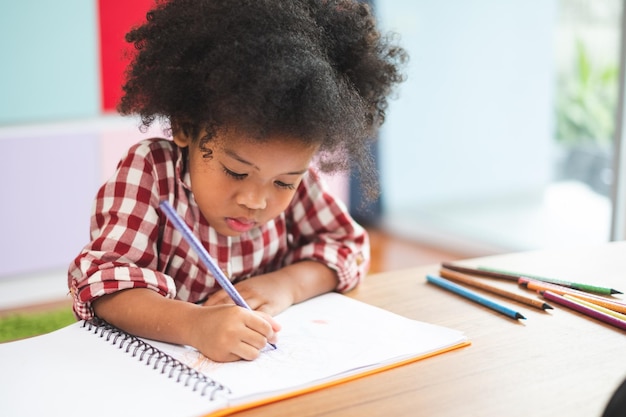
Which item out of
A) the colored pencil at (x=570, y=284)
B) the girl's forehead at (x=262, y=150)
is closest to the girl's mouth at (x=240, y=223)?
the girl's forehead at (x=262, y=150)

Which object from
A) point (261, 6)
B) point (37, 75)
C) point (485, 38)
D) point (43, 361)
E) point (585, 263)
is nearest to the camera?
point (43, 361)

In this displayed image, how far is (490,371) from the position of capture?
85 centimetres

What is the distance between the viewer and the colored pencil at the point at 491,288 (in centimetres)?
106

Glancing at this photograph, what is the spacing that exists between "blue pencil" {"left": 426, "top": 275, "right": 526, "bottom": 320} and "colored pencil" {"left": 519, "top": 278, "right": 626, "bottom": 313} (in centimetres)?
8

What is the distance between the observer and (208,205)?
1.11m

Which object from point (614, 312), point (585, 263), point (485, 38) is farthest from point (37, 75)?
point (614, 312)

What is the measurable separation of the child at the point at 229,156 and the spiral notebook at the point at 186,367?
0.11ft

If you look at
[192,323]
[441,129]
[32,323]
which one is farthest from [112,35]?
[192,323]

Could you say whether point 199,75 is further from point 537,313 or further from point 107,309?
point 537,313

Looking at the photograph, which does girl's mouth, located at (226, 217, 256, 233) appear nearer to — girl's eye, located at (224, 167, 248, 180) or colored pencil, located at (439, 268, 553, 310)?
girl's eye, located at (224, 167, 248, 180)

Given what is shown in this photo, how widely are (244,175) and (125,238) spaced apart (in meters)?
0.16

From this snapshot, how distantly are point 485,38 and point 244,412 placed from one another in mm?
2752

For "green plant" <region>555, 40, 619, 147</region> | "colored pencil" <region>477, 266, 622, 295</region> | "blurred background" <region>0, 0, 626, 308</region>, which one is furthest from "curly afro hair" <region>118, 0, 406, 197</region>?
"green plant" <region>555, 40, 619, 147</region>

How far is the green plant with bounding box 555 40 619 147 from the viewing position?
2.86 meters
